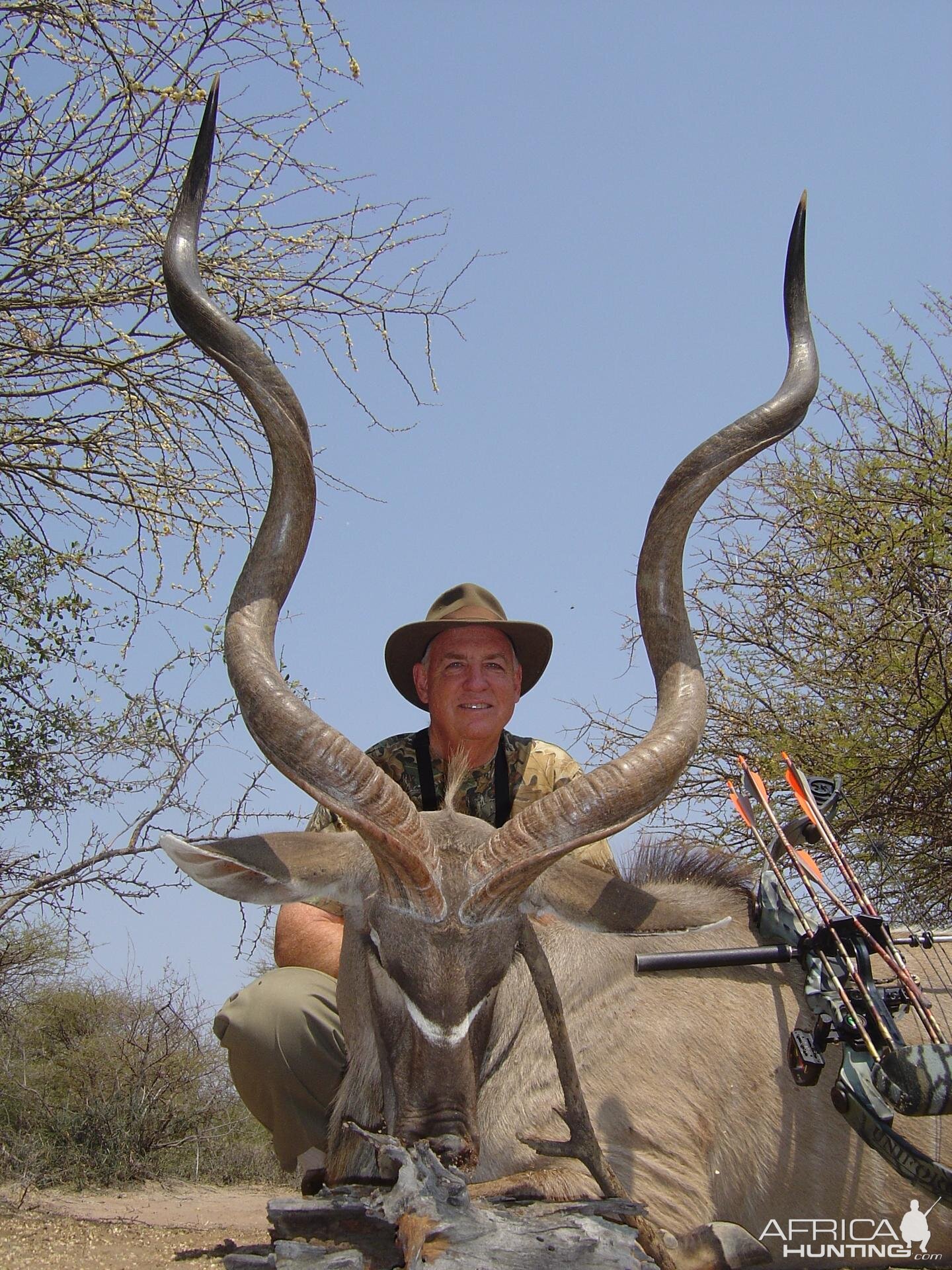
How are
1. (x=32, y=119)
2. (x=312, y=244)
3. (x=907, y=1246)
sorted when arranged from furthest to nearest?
(x=312, y=244)
(x=32, y=119)
(x=907, y=1246)

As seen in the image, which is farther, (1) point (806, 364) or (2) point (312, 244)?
(2) point (312, 244)

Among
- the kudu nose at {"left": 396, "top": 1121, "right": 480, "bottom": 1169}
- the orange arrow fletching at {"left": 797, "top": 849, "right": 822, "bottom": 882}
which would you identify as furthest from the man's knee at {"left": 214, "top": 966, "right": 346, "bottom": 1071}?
the orange arrow fletching at {"left": 797, "top": 849, "right": 822, "bottom": 882}

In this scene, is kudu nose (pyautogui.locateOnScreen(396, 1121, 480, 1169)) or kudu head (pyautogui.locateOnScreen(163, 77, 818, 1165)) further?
kudu head (pyautogui.locateOnScreen(163, 77, 818, 1165))

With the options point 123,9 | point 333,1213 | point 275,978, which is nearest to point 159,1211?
point 275,978

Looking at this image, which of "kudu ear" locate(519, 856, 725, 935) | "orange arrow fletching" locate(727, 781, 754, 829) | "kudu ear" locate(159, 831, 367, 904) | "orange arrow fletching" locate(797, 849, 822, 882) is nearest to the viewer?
"kudu ear" locate(159, 831, 367, 904)

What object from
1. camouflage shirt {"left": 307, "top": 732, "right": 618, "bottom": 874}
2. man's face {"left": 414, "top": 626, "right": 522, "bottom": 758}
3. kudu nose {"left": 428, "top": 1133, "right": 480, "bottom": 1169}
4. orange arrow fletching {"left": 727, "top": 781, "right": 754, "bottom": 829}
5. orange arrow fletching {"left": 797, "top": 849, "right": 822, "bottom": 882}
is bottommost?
kudu nose {"left": 428, "top": 1133, "right": 480, "bottom": 1169}

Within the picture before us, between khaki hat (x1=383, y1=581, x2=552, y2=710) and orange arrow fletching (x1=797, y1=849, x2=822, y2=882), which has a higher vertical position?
khaki hat (x1=383, y1=581, x2=552, y2=710)

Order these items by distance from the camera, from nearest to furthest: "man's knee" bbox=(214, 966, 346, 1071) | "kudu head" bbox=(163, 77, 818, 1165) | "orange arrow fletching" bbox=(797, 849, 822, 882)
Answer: "kudu head" bbox=(163, 77, 818, 1165), "orange arrow fletching" bbox=(797, 849, 822, 882), "man's knee" bbox=(214, 966, 346, 1071)

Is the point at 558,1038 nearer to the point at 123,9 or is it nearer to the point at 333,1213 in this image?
the point at 333,1213

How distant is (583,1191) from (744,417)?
8.39ft

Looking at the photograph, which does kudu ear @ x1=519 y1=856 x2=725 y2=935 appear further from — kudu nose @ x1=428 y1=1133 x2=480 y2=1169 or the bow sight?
kudu nose @ x1=428 y1=1133 x2=480 y2=1169

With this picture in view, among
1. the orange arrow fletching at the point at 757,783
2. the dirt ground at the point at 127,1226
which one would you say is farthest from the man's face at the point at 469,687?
the dirt ground at the point at 127,1226

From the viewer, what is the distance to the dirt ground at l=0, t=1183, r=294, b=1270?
5223 millimetres

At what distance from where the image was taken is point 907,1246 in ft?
12.6
